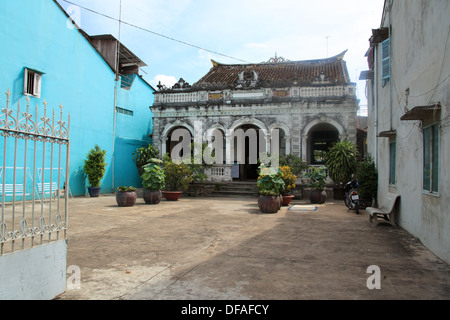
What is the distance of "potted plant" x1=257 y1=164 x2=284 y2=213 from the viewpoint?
30.8ft

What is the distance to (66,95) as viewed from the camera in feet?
44.3

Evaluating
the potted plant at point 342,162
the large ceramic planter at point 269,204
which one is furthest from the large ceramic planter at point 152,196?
the potted plant at point 342,162

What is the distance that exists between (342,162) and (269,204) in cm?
480

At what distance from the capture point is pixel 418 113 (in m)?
5.18

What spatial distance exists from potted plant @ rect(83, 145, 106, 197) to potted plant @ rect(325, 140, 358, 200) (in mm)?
9553

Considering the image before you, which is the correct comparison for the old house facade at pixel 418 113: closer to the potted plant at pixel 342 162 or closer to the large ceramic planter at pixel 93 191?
the potted plant at pixel 342 162

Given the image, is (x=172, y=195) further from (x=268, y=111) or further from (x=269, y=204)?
(x=268, y=111)

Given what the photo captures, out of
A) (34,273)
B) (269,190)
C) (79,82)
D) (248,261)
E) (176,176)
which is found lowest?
(248,261)

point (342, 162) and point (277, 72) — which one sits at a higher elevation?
point (277, 72)

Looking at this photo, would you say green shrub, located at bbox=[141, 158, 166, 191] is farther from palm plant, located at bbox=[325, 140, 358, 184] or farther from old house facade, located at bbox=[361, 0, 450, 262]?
old house facade, located at bbox=[361, 0, 450, 262]

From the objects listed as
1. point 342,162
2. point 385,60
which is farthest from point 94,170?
point 385,60
